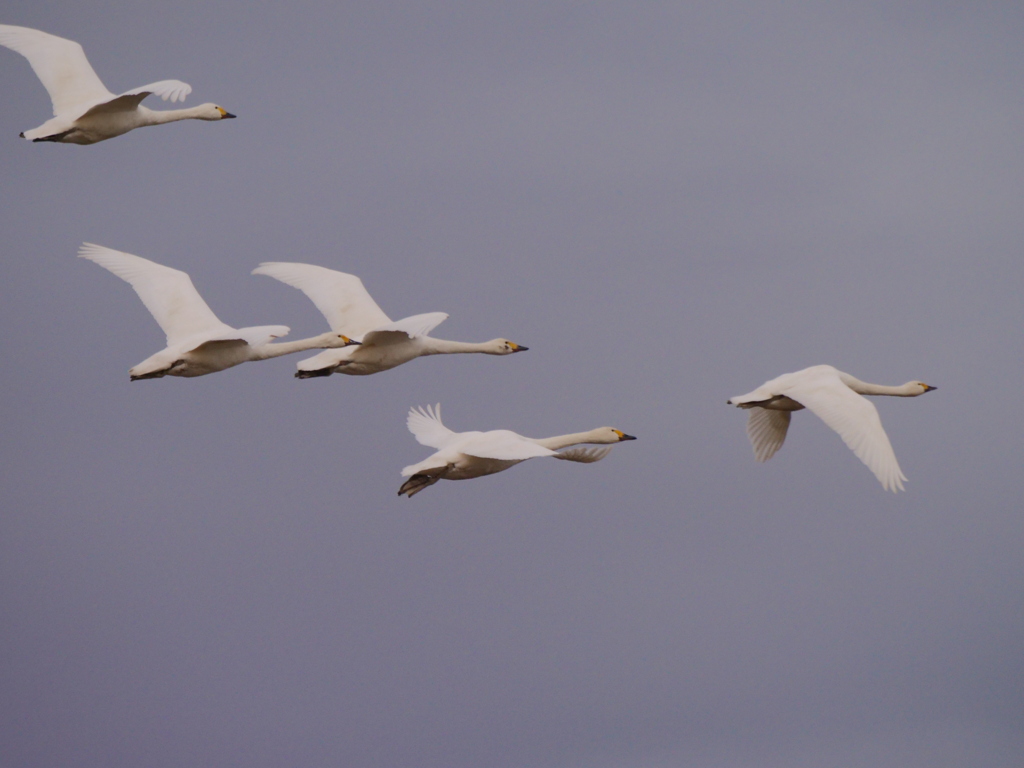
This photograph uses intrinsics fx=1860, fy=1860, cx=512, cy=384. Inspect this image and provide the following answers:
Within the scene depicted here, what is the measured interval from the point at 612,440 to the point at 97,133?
469 inches

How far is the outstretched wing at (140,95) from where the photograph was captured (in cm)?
3381

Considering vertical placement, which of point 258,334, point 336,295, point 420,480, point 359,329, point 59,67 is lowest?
point 420,480

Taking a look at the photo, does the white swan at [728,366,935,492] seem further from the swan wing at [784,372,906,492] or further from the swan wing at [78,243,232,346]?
the swan wing at [78,243,232,346]

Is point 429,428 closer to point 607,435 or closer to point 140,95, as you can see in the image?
point 607,435

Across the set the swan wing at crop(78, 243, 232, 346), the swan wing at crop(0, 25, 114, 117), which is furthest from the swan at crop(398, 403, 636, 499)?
the swan wing at crop(0, 25, 114, 117)

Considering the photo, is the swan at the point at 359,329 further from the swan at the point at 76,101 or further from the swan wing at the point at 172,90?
the swan wing at the point at 172,90

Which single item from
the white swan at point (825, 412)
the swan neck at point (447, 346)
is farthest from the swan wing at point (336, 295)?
the white swan at point (825, 412)

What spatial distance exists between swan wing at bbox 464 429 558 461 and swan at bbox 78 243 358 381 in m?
3.81

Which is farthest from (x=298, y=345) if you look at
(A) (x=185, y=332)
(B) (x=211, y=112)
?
(B) (x=211, y=112)

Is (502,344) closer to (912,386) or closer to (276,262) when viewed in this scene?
(276,262)

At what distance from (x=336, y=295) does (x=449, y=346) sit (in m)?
2.99

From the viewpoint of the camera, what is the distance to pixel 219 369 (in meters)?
34.5

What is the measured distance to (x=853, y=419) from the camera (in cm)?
3247

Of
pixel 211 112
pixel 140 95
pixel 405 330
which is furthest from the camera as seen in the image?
pixel 211 112
